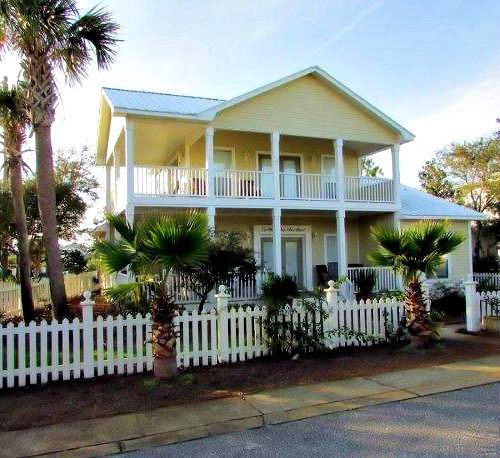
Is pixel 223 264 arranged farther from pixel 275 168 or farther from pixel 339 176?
pixel 339 176

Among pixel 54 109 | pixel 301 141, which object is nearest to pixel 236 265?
pixel 54 109

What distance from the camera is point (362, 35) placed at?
1220 centimetres

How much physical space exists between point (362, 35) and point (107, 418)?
1077 centimetres

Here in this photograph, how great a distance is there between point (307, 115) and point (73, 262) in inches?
716

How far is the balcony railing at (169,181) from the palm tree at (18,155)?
3359 mm

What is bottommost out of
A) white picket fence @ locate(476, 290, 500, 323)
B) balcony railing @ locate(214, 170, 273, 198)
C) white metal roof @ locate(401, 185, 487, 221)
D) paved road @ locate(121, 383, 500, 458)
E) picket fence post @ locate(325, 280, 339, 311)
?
paved road @ locate(121, 383, 500, 458)

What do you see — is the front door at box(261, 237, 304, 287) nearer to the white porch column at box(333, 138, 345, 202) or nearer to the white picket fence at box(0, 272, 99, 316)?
the white porch column at box(333, 138, 345, 202)

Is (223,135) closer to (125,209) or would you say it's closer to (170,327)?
(125,209)

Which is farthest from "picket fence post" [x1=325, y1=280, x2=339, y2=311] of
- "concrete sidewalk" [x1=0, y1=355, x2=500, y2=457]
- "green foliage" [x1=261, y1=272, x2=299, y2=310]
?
"concrete sidewalk" [x1=0, y1=355, x2=500, y2=457]

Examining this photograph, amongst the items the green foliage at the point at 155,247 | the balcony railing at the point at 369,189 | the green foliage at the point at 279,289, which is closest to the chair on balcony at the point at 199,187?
the green foliage at the point at 279,289

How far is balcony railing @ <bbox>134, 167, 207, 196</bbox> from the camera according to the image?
15031mm

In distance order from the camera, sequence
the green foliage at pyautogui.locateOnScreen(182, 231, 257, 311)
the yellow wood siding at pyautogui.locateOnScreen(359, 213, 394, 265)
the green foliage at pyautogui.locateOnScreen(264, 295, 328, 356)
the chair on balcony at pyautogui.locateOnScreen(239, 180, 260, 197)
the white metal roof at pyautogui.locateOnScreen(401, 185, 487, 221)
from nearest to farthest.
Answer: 1. the green foliage at pyautogui.locateOnScreen(264, 295, 328, 356)
2. the green foliage at pyautogui.locateOnScreen(182, 231, 257, 311)
3. the chair on balcony at pyautogui.locateOnScreen(239, 180, 260, 197)
4. the white metal roof at pyautogui.locateOnScreen(401, 185, 487, 221)
5. the yellow wood siding at pyautogui.locateOnScreen(359, 213, 394, 265)

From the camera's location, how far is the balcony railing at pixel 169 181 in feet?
49.3

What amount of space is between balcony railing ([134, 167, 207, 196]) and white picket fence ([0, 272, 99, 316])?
5.08 m
